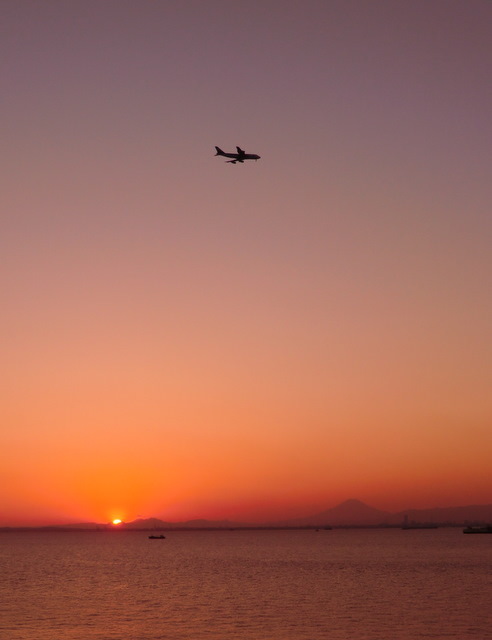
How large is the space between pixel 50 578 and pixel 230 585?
3361 centimetres

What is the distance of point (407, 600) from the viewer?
84.8 metres

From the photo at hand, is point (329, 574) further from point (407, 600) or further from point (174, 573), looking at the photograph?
point (407, 600)

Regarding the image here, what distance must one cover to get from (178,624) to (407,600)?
2854 cm

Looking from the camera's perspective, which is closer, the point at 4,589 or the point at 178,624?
the point at 178,624

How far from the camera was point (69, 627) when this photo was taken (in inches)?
2643

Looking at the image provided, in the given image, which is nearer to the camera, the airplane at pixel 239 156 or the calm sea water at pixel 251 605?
the calm sea water at pixel 251 605

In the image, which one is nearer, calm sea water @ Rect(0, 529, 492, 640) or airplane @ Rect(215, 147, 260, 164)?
calm sea water @ Rect(0, 529, 492, 640)

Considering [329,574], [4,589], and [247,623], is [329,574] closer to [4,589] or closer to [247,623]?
[4,589]

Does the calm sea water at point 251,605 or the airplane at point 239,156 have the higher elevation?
the airplane at point 239,156

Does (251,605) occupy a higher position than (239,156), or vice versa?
(239,156)

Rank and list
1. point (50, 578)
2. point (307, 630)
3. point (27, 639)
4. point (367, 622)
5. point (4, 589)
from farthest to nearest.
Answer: point (50, 578) → point (4, 589) → point (367, 622) → point (307, 630) → point (27, 639)

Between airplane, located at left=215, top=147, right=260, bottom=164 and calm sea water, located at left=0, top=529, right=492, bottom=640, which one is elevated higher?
airplane, located at left=215, top=147, right=260, bottom=164

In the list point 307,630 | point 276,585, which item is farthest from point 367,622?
point 276,585

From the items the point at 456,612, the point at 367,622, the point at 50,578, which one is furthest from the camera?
the point at 50,578
